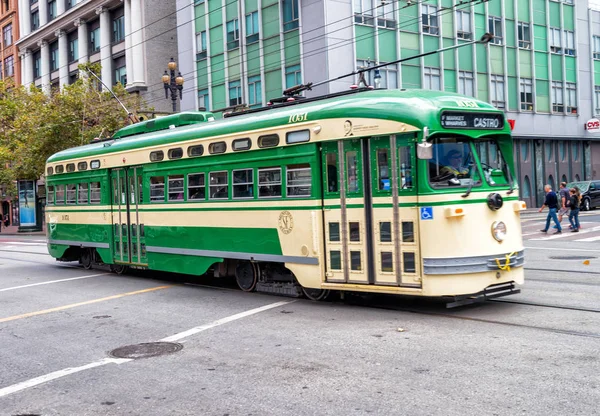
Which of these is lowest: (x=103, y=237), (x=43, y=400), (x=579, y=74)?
(x=43, y=400)

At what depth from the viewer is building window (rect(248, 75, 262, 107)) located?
1377 inches

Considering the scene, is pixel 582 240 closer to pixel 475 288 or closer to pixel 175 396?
pixel 475 288

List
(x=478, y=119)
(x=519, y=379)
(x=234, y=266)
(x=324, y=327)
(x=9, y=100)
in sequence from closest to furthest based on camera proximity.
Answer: (x=519, y=379) → (x=324, y=327) → (x=478, y=119) → (x=234, y=266) → (x=9, y=100)

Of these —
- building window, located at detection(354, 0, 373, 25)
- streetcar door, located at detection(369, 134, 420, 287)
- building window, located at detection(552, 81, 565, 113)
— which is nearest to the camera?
streetcar door, located at detection(369, 134, 420, 287)

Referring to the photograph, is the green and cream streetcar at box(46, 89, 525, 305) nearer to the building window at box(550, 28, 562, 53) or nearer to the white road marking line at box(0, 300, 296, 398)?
the white road marking line at box(0, 300, 296, 398)

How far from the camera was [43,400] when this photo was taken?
240 inches

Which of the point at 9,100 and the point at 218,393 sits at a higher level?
the point at 9,100

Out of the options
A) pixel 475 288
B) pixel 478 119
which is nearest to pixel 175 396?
pixel 475 288

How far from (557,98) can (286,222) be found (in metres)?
37.3

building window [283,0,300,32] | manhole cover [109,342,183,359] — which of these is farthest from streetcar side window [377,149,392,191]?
building window [283,0,300,32]

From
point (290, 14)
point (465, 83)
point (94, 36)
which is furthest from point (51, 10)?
point (465, 83)

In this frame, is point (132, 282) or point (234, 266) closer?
point (234, 266)

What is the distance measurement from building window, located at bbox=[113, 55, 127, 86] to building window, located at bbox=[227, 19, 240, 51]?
12940 millimetres

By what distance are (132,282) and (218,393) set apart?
880 centimetres
